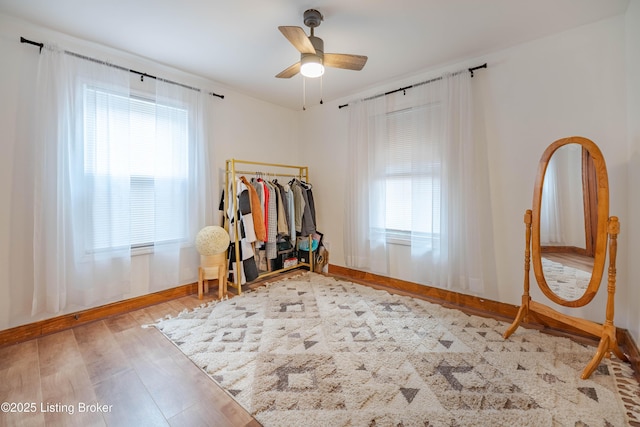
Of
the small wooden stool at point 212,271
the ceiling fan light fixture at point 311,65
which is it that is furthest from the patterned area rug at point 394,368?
the ceiling fan light fixture at point 311,65

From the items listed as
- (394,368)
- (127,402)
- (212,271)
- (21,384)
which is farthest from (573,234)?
(21,384)

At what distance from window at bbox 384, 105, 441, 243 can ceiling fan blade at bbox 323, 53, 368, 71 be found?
3.90 ft

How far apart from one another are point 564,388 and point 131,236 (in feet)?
11.8

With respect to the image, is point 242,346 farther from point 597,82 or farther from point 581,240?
point 597,82

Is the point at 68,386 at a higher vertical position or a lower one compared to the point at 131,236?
lower

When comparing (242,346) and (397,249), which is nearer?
(242,346)

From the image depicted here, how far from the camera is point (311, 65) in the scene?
201cm

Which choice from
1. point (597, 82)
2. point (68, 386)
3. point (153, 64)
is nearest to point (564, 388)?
point (597, 82)

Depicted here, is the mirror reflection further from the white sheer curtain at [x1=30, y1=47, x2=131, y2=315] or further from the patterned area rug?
the white sheer curtain at [x1=30, y1=47, x2=131, y2=315]

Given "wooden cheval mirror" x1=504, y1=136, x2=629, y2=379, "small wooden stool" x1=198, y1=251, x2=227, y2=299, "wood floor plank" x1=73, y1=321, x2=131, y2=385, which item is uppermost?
"wooden cheval mirror" x1=504, y1=136, x2=629, y2=379

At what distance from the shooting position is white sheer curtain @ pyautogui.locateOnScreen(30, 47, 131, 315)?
7.13 feet

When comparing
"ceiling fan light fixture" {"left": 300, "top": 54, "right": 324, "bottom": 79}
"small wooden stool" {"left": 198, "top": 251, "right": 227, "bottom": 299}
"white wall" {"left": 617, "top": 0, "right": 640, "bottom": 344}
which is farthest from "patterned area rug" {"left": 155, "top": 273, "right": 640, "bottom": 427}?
"ceiling fan light fixture" {"left": 300, "top": 54, "right": 324, "bottom": 79}

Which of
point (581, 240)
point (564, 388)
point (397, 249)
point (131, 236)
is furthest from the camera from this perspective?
point (397, 249)

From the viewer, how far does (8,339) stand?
209cm
